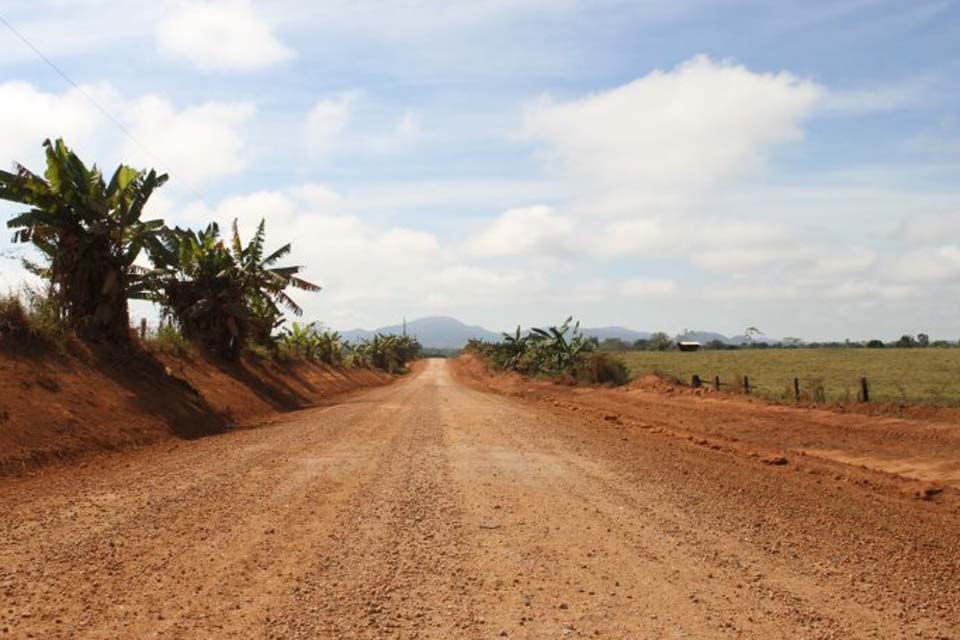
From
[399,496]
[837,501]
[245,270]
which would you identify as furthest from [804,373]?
[399,496]

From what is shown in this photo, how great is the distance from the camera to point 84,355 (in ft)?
51.2

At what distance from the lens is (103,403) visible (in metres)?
14.0

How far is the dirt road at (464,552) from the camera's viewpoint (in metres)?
4.40

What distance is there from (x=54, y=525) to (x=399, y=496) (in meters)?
3.34

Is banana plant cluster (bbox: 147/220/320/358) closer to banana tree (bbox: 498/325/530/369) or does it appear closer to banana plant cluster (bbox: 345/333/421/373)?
banana tree (bbox: 498/325/530/369)

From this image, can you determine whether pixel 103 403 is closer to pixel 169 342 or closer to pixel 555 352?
pixel 169 342

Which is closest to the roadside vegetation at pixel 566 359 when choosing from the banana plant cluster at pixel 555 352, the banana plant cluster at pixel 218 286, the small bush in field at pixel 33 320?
the banana plant cluster at pixel 555 352

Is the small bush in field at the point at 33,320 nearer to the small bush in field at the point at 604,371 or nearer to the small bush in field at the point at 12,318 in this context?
the small bush in field at the point at 12,318

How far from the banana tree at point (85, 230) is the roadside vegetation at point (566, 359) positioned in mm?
21396

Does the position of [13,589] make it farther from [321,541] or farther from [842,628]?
[842,628]

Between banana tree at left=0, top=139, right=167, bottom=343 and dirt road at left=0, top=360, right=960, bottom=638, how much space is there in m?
8.31

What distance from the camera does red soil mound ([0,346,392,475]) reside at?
436 inches

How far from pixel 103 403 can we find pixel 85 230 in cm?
540

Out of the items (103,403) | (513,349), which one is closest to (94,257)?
(103,403)
